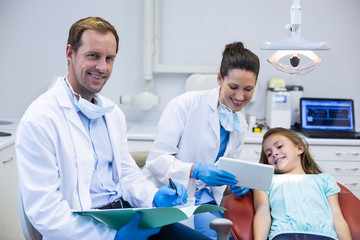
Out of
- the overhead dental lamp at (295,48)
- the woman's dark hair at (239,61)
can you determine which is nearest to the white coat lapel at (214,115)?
the woman's dark hair at (239,61)

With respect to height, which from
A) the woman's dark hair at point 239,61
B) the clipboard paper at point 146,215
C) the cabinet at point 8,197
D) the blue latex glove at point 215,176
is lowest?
the cabinet at point 8,197

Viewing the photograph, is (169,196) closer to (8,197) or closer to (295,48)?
(295,48)

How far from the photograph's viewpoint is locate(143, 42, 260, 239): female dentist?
1.81 m

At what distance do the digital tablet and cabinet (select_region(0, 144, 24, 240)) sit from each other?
1.48 m

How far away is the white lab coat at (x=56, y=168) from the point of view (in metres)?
1.23

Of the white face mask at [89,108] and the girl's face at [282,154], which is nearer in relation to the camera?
the white face mask at [89,108]

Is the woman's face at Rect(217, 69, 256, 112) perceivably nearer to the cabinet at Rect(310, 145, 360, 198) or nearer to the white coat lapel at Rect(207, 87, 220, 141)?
the white coat lapel at Rect(207, 87, 220, 141)

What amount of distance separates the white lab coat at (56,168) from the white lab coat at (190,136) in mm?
412

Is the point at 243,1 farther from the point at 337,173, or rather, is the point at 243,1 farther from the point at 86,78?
the point at 86,78

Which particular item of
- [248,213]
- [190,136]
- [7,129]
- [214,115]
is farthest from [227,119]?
[7,129]

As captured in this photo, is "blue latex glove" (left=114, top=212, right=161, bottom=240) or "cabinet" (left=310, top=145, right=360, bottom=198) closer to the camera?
"blue latex glove" (left=114, top=212, right=161, bottom=240)

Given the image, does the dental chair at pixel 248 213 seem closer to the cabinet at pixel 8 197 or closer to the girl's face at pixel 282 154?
the girl's face at pixel 282 154

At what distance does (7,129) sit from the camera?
2.83 metres

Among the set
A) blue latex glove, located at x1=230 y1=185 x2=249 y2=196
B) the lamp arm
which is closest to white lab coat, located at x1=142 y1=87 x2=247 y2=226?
blue latex glove, located at x1=230 y1=185 x2=249 y2=196
